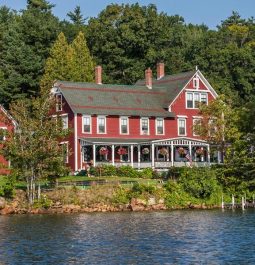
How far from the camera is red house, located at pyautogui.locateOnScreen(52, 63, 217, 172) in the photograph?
242 ft

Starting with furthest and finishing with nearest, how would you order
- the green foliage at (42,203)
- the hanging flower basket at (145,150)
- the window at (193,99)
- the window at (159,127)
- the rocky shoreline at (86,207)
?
1. the window at (193,99)
2. the window at (159,127)
3. the hanging flower basket at (145,150)
4. the green foliage at (42,203)
5. the rocky shoreline at (86,207)

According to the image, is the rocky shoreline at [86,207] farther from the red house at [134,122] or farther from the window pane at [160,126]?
the window pane at [160,126]

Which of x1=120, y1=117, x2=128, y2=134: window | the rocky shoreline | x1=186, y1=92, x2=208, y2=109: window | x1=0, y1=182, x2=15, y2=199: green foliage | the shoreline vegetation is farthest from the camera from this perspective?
x1=186, y1=92, x2=208, y2=109: window

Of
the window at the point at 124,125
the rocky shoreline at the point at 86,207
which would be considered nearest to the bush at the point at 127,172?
the rocky shoreline at the point at 86,207

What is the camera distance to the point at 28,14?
334 feet

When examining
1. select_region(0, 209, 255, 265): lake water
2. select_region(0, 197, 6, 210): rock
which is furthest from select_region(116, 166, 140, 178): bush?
select_region(0, 197, 6, 210): rock

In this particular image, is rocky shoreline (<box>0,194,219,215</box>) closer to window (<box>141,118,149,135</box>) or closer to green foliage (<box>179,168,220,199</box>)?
green foliage (<box>179,168,220,199</box>)

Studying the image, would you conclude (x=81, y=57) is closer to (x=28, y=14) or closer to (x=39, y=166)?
(x=28, y=14)

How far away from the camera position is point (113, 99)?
78.4m

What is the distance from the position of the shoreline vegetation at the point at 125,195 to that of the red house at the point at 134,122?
10885 mm

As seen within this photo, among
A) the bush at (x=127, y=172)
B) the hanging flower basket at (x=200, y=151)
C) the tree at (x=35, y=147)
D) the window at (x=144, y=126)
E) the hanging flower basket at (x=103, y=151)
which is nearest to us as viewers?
the tree at (x=35, y=147)

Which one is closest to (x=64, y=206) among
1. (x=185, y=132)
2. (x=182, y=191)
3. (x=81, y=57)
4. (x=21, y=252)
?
(x=182, y=191)

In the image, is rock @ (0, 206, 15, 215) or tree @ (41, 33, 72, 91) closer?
rock @ (0, 206, 15, 215)

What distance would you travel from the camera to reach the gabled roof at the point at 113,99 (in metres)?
75.4
